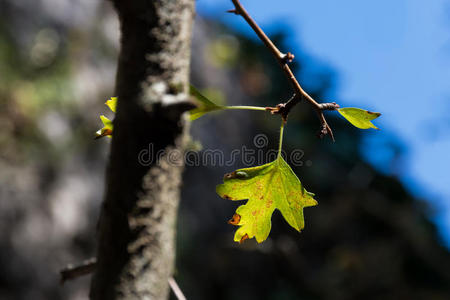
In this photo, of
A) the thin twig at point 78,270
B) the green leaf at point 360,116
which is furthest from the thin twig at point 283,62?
the thin twig at point 78,270

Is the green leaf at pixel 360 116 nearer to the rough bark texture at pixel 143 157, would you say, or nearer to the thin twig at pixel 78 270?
the rough bark texture at pixel 143 157

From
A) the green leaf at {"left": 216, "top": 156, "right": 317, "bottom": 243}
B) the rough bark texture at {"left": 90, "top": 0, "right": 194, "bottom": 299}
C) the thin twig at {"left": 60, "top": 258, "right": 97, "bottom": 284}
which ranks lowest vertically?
the thin twig at {"left": 60, "top": 258, "right": 97, "bottom": 284}

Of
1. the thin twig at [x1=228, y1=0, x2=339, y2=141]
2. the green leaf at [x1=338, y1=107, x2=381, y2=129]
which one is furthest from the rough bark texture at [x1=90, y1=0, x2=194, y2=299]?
the green leaf at [x1=338, y1=107, x2=381, y2=129]

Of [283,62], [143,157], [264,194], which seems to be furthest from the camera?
[264,194]

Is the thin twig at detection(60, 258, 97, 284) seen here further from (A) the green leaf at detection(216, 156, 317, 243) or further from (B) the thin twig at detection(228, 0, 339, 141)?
(B) the thin twig at detection(228, 0, 339, 141)

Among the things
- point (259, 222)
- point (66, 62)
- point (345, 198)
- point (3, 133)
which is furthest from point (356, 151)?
point (259, 222)

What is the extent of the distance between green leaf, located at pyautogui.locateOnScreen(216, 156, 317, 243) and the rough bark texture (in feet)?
0.62

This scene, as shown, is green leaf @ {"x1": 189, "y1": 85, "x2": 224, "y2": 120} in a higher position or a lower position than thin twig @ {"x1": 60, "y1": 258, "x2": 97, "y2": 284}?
higher

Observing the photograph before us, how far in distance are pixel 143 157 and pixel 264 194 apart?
0.25 metres

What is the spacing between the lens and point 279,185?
1.78 ft

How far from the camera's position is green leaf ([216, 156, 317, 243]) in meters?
0.53

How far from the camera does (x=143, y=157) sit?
340mm

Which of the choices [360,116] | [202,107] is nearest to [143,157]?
[202,107]

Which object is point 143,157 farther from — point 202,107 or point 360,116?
point 360,116
